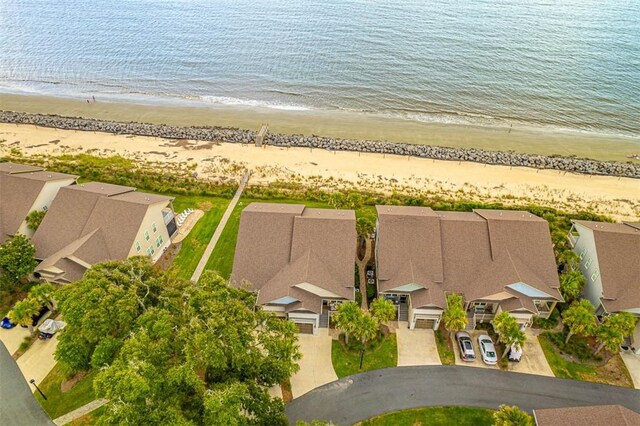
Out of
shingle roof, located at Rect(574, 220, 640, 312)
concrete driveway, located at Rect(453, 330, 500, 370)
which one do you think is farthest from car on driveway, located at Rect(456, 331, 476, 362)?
shingle roof, located at Rect(574, 220, 640, 312)

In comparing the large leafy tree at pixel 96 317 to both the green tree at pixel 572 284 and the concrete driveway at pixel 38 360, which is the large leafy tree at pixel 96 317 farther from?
the green tree at pixel 572 284

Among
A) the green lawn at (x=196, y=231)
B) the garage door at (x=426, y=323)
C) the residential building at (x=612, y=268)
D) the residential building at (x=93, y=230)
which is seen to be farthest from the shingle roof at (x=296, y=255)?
the residential building at (x=612, y=268)

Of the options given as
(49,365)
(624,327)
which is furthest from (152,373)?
(624,327)

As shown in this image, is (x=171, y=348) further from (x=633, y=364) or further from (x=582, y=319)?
(x=633, y=364)

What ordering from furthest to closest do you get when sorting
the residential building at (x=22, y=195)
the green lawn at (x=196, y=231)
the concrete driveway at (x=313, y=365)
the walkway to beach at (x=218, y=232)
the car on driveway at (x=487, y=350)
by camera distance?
the green lawn at (x=196, y=231) < the walkway to beach at (x=218, y=232) < the residential building at (x=22, y=195) < the car on driveway at (x=487, y=350) < the concrete driveway at (x=313, y=365)

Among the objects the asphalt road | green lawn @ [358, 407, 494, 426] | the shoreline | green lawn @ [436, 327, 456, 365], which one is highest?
the shoreline

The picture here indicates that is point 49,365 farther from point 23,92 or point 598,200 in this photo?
point 23,92

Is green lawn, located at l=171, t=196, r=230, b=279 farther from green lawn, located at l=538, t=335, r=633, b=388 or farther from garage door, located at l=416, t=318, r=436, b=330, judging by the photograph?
green lawn, located at l=538, t=335, r=633, b=388

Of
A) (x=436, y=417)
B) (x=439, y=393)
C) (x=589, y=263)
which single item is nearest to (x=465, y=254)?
(x=589, y=263)

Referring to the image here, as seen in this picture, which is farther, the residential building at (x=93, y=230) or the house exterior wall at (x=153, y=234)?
the house exterior wall at (x=153, y=234)
